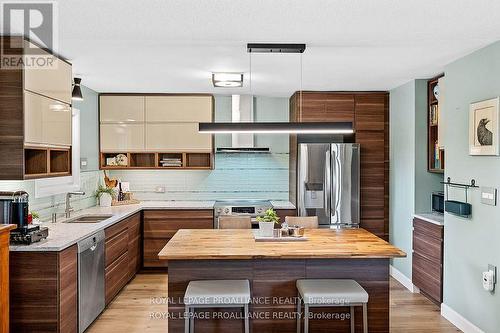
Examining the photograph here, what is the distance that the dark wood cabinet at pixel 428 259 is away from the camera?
181 inches

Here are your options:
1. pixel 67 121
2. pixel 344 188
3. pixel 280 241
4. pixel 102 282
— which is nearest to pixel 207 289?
pixel 280 241

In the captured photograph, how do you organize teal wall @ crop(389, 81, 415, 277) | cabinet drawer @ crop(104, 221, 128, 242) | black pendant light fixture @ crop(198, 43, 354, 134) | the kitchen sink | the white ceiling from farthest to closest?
teal wall @ crop(389, 81, 415, 277)
the kitchen sink
cabinet drawer @ crop(104, 221, 128, 242)
black pendant light fixture @ crop(198, 43, 354, 134)
the white ceiling

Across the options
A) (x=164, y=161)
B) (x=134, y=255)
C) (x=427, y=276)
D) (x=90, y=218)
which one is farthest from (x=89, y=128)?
(x=427, y=276)

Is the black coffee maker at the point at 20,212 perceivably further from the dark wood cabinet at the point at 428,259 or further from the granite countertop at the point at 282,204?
the dark wood cabinet at the point at 428,259

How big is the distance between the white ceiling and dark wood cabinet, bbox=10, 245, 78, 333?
1716 mm

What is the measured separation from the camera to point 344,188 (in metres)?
5.89

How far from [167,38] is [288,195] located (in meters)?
3.74

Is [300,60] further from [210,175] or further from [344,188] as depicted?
[210,175]

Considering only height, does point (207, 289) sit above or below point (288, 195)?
below

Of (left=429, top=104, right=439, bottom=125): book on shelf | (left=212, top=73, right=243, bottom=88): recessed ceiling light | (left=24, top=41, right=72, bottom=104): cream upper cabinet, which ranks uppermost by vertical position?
(left=212, top=73, right=243, bottom=88): recessed ceiling light

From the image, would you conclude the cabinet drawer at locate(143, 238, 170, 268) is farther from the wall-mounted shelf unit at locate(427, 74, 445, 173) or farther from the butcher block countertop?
the wall-mounted shelf unit at locate(427, 74, 445, 173)

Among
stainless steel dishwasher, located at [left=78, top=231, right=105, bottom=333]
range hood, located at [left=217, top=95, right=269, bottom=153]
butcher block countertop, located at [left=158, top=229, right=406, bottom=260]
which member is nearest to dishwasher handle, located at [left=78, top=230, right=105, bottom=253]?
stainless steel dishwasher, located at [left=78, top=231, right=105, bottom=333]

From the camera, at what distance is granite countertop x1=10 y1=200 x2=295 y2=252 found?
3367mm

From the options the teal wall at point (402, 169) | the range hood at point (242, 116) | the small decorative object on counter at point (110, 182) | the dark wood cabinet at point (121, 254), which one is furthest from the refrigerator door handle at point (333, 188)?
the small decorative object on counter at point (110, 182)
